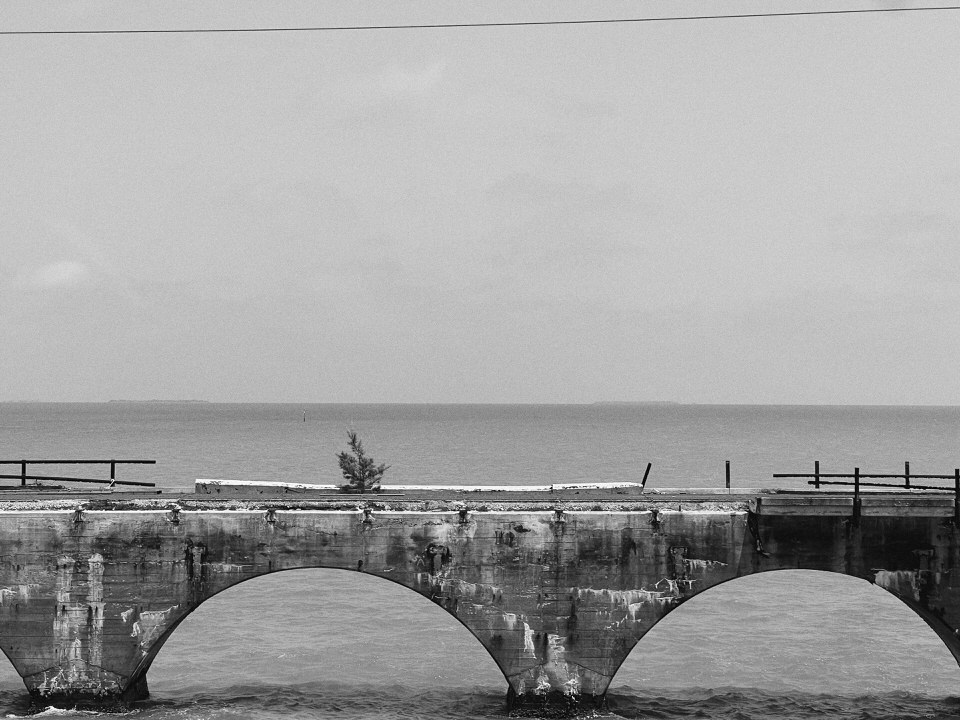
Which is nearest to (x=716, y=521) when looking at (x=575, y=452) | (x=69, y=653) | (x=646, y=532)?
(x=646, y=532)

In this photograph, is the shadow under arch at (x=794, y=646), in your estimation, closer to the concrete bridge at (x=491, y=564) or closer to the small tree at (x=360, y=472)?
the concrete bridge at (x=491, y=564)

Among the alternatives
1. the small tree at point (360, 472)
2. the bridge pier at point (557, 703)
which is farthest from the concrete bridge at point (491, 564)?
the small tree at point (360, 472)

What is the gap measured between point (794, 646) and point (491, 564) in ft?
47.6

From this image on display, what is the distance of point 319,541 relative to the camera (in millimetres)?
22094

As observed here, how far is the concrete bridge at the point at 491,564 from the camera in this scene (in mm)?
21844

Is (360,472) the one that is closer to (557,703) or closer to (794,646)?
(557,703)

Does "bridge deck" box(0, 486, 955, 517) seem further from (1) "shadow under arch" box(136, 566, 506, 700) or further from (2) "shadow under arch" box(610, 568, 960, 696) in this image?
(2) "shadow under arch" box(610, 568, 960, 696)

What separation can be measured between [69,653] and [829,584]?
31.6 m

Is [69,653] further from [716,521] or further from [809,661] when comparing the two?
[809,661]

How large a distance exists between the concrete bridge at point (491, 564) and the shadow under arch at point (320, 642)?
4.32 feet

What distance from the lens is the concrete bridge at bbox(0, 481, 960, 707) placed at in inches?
860

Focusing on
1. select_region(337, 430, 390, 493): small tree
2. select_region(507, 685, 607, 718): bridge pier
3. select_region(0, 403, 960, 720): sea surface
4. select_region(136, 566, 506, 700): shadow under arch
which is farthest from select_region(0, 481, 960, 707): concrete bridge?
select_region(337, 430, 390, 493): small tree

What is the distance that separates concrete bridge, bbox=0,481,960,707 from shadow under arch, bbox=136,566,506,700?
1317mm

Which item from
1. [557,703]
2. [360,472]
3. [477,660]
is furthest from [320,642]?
[557,703]
